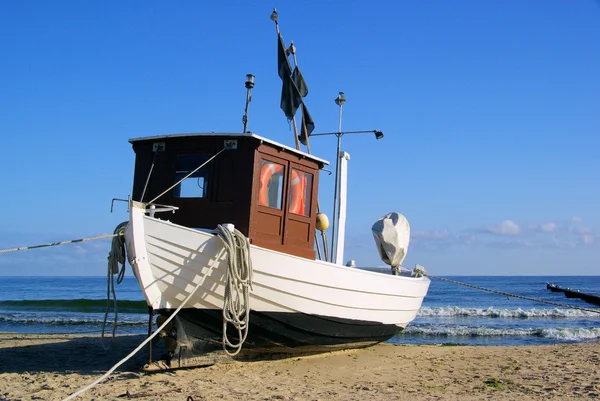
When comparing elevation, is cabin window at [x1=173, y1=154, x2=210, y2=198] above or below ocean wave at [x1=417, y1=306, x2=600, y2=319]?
above

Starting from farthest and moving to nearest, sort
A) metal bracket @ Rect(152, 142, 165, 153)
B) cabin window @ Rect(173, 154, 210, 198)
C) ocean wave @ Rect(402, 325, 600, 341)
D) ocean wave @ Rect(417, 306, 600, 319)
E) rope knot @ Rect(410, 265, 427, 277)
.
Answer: ocean wave @ Rect(417, 306, 600, 319) < ocean wave @ Rect(402, 325, 600, 341) < rope knot @ Rect(410, 265, 427, 277) < metal bracket @ Rect(152, 142, 165, 153) < cabin window @ Rect(173, 154, 210, 198)

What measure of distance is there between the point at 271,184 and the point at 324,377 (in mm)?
2991

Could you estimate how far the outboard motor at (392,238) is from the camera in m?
10.1

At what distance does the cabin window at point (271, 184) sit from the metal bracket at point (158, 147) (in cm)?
172

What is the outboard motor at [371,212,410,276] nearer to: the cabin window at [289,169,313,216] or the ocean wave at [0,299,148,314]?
the cabin window at [289,169,313,216]

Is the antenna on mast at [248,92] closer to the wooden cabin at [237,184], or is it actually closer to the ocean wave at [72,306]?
the wooden cabin at [237,184]

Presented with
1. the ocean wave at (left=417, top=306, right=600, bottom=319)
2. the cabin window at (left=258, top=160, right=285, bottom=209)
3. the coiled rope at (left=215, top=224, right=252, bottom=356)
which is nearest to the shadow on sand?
the coiled rope at (left=215, top=224, right=252, bottom=356)

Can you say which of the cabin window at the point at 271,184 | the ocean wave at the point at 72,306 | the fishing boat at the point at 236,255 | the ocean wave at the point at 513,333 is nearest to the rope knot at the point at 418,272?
the fishing boat at the point at 236,255

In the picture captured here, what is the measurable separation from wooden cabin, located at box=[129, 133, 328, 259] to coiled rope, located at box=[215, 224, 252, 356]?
500 mm

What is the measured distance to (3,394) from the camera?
664 cm

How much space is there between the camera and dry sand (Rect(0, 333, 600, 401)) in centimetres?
666

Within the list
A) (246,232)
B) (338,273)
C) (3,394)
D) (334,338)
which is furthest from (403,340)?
(3,394)

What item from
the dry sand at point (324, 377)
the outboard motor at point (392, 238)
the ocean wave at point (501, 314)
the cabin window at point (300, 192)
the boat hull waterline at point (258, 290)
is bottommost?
the ocean wave at point (501, 314)

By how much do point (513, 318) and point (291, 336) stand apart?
17.9 meters
